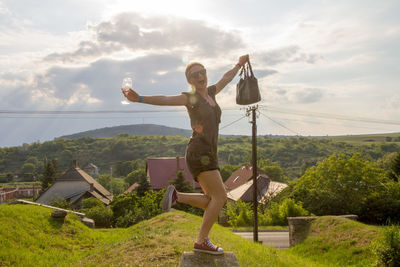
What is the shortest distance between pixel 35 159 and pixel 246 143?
101176 millimetres

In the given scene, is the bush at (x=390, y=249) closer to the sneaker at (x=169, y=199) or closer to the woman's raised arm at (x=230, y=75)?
the woman's raised arm at (x=230, y=75)

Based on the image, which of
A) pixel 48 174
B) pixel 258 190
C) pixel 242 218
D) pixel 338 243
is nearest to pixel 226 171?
pixel 258 190

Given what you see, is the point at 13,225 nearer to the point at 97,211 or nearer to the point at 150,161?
the point at 97,211

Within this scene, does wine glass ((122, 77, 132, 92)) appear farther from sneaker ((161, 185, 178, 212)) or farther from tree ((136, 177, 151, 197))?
tree ((136, 177, 151, 197))

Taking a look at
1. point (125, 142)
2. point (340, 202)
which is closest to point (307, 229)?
point (340, 202)

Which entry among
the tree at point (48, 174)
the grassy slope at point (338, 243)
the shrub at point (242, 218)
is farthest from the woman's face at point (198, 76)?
the tree at point (48, 174)

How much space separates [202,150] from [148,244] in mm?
4640

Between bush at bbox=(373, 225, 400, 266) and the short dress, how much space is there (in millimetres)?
7811

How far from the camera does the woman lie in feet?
13.7

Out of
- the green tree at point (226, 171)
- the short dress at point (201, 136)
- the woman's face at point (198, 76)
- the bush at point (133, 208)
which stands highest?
the woman's face at point (198, 76)

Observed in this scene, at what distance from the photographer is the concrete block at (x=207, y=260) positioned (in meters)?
4.43

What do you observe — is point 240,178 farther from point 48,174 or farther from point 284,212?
point 48,174

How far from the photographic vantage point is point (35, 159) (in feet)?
434

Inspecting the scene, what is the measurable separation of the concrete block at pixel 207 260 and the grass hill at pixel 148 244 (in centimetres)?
168
